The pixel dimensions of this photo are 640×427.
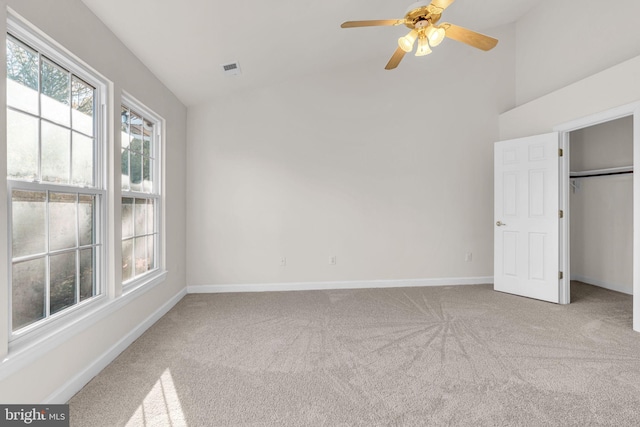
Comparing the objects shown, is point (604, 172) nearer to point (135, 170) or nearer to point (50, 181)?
point (135, 170)

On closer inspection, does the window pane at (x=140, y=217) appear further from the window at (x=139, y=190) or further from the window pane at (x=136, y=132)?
the window pane at (x=136, y=132)

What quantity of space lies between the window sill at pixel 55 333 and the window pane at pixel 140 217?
614 mm

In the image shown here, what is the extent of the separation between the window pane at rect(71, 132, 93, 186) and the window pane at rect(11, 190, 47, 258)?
32cm

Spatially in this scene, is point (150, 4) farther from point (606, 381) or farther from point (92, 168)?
point (606, 381)

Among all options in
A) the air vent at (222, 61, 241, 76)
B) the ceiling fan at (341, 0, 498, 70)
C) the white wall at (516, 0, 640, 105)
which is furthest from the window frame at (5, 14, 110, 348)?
the white wall at (516, 0, 640, 105)

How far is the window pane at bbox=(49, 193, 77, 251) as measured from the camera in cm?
175

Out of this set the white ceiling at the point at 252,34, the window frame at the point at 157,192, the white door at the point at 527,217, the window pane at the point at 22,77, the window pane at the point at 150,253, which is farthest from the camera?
the white door at the point at 527,217

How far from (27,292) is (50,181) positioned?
0.64 m

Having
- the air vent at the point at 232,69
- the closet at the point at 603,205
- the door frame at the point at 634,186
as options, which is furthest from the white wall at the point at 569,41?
the air vent at the point at 232,69

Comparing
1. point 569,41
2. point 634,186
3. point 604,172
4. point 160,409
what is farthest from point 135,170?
point 604,172

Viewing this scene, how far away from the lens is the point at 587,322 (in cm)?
283

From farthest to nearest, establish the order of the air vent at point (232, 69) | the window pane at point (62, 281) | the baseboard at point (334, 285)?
1. the baseboard at point (334, 285)
2. the air vent at point (232, 69)
3. the window pane at point (62, 281)

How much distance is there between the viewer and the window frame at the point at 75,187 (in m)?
1.48

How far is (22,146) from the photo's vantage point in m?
1.55
